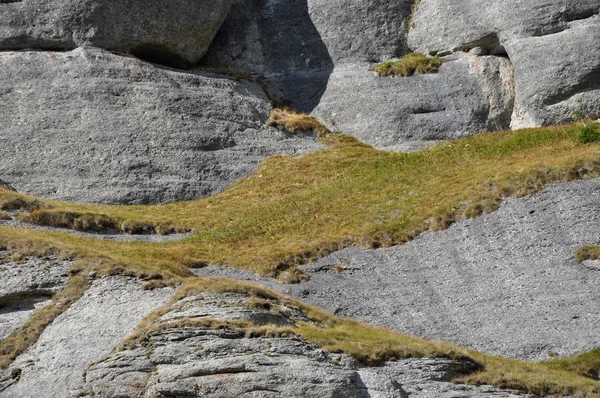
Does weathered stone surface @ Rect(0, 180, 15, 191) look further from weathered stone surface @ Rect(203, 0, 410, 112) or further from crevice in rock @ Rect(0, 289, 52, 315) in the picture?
weathered stone surface @ Rect(203, 0, 410, 112)

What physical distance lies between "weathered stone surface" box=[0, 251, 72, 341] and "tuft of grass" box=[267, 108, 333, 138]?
23.0 metres

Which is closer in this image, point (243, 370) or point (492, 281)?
point (243, 370)

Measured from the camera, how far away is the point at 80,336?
3114cm

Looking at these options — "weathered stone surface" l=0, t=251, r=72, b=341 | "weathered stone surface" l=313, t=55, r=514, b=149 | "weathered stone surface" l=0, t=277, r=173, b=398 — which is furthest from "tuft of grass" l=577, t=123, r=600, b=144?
"weathered stone surface" l=0, t=251, r=72, b=341

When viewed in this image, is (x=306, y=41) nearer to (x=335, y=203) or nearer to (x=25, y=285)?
(x=335, y=203)

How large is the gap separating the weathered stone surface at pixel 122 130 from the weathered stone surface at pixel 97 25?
105 cm

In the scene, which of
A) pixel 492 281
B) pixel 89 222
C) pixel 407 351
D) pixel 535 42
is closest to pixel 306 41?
pixel 535 42

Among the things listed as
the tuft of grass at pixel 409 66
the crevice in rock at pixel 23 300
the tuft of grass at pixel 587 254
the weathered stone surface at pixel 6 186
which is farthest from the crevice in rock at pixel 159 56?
the tuft of grass at pixel 587 254

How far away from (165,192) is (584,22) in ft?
79.9

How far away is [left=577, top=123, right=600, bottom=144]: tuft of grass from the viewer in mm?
47591

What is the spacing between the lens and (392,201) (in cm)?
4569

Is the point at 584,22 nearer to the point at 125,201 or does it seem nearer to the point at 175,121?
the point at 175,121

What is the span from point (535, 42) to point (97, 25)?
24291 millimetres

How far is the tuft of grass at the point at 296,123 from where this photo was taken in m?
57.7
